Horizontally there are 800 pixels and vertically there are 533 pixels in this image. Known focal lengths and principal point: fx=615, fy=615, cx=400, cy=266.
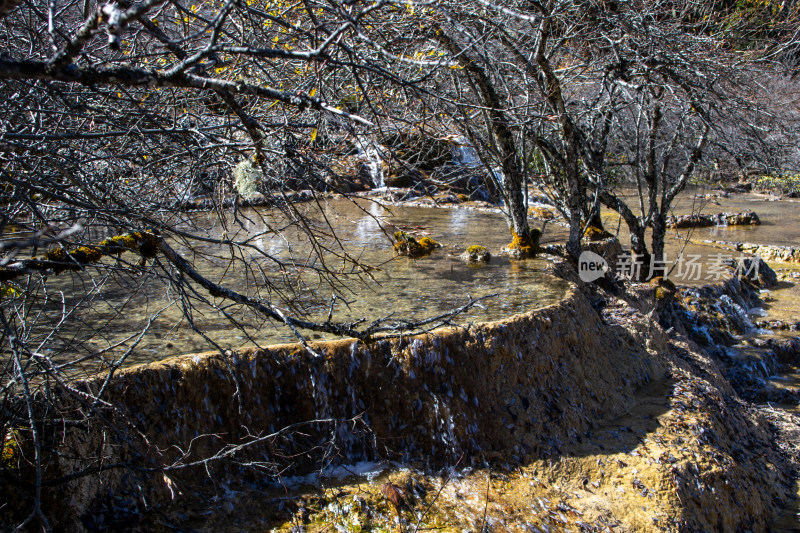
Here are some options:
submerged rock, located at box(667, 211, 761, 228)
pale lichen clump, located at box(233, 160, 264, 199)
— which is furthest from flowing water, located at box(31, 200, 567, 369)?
submerged rock, located at box(667, 211, 761, 228)

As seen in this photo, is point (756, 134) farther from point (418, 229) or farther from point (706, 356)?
point (418, 229)

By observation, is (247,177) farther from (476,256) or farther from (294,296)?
(476,256)

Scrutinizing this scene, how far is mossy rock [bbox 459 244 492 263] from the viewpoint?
292 inches

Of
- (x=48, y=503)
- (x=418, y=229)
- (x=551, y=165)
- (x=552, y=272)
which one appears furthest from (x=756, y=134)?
(x=48, y=503)

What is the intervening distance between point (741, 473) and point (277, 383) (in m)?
3.74

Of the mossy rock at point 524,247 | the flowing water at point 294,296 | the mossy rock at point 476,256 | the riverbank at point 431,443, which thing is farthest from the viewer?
the mossy rock at point 524,247

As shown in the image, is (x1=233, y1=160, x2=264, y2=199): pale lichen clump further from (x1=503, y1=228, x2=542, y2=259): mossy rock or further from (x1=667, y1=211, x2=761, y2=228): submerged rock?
(x1=667, y1=211, x2=761, y2=228): submerged rock

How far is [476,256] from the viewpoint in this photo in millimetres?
7465

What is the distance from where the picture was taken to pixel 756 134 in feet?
23.5

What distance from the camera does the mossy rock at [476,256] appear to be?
7410 millimetres

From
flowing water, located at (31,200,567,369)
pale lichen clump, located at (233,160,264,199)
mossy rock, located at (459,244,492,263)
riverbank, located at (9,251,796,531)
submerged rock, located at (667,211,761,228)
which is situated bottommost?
riverbank, located at (9,251,796,531)

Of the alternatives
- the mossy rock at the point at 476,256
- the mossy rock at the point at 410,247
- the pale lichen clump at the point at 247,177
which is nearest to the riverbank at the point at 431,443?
the pale lichen clump at the point at 247,177

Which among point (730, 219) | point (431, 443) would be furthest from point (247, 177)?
point (730, 219)

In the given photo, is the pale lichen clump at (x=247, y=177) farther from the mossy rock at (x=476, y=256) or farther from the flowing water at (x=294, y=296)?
the mossy rock at (x=476, y=256)
